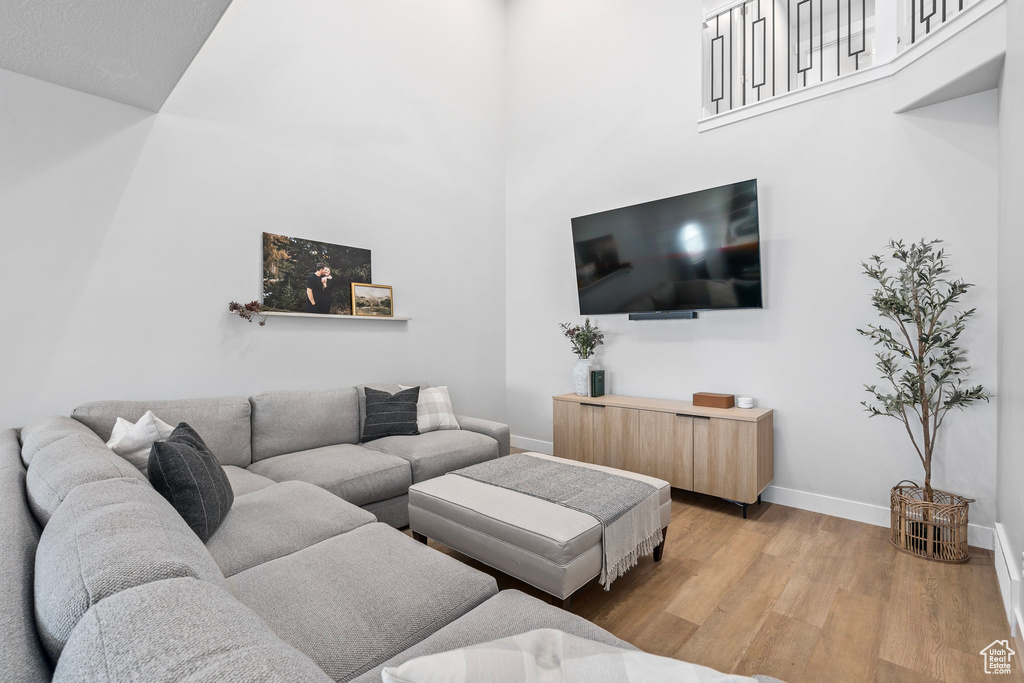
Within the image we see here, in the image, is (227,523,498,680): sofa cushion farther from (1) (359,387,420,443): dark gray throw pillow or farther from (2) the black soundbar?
(2) the black soundbar

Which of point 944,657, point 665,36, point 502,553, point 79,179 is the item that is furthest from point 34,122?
point 944,657

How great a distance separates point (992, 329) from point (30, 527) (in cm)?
393

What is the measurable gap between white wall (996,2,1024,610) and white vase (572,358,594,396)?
242 cm

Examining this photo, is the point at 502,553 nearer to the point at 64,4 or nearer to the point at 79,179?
the point at 64,4

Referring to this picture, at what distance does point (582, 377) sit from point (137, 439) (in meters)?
2.95

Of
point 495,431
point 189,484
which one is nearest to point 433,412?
point 495,431

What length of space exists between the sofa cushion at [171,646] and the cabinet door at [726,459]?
2952 millimetres

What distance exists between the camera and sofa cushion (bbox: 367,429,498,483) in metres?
2.90

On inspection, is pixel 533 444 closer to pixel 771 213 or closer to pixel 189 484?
pixel 771 213

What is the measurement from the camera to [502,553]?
197 centimetres

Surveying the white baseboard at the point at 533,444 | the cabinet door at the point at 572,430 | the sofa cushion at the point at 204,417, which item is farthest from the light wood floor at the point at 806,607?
the white baseboard at the point at 533,444

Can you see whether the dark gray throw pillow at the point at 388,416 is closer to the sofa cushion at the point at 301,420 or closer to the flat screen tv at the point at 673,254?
the sofa cushion at the point at 301,420

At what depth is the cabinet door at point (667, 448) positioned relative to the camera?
322 cm

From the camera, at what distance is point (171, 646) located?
54cm
